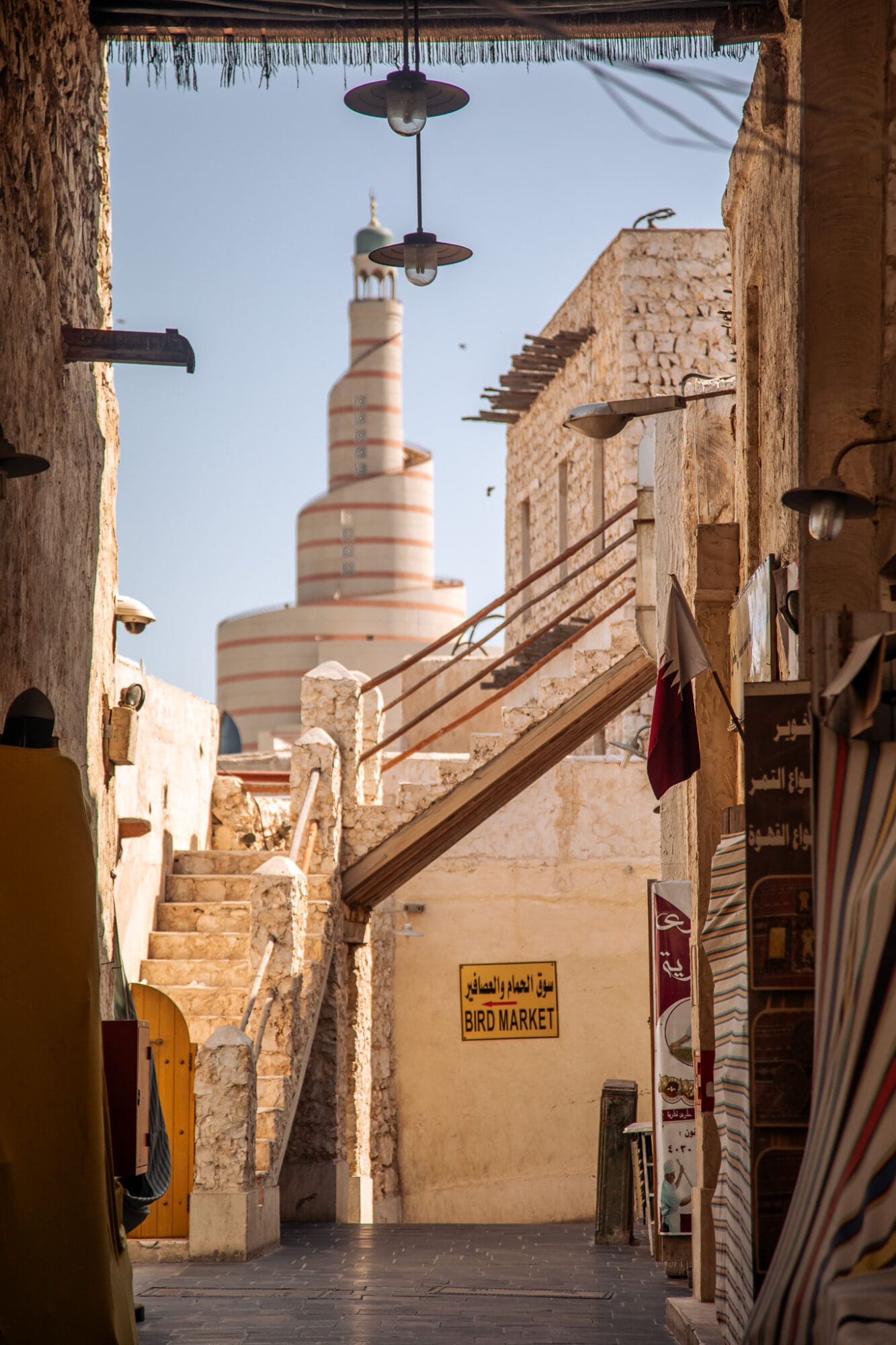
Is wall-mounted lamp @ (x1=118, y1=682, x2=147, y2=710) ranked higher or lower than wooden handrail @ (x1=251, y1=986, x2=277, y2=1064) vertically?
higher

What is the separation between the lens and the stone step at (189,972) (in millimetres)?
13297

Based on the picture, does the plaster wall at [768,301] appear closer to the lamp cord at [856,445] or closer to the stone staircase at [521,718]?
the lamp cord at [856,445]

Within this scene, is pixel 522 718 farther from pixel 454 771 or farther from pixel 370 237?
pixel 370 237

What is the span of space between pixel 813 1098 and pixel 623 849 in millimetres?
12532

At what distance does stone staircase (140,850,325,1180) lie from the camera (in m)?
11.6

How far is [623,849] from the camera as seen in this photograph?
676 inches

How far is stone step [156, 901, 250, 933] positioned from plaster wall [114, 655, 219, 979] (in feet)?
0.60

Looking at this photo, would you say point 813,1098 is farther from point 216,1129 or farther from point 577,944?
point 577,944

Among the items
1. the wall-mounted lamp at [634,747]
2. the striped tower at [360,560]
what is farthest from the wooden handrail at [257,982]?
the striped tower at [360,560]

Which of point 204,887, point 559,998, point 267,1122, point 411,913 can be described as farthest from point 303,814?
point 559,998

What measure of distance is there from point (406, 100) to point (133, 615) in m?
5.53

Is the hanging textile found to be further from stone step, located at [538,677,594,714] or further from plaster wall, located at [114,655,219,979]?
stone step, located at [538,677,594,714]

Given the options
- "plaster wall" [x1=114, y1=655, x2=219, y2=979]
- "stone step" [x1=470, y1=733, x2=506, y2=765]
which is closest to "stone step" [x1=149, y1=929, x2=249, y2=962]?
"plaster wall" [x1=114, y1=655, x2=219, y2=979]

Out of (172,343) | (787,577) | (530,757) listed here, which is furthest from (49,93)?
(530,757)
